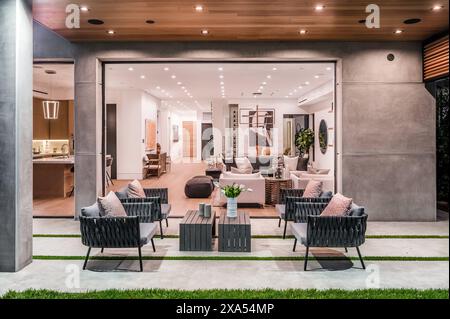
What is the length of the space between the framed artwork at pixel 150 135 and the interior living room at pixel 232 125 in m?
0.04

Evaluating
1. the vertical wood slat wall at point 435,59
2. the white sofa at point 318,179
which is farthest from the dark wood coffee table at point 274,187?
the vertical wood slat wall at point 435,59

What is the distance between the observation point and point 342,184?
6.80 metres

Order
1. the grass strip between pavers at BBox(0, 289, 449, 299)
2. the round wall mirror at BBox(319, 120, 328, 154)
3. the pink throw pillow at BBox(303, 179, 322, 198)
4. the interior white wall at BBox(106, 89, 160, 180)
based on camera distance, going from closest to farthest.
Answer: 1. the grass strip between pavers at BBox(0, 289, 449, 299)
2. the pink throw pillow at BBox(303, 179, 322, 198)
3. the round wall mirror at BBox(319, 120, 328, 154)
4. the interior white wall at BBox(106, 89, 160, 180)

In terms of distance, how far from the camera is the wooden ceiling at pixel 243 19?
489cm

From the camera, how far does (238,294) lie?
3410 millimetres

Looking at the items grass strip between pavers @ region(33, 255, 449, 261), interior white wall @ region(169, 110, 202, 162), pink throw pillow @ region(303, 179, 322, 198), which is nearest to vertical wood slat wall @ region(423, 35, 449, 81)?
pink throw pillow @ region(303, 179, 322, 198)

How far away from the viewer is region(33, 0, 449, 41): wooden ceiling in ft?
16.1

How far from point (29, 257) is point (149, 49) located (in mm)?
3922

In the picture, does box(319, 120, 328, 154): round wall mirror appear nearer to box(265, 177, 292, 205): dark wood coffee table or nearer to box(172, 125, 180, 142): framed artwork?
box(265, 177, 292, 205): dark wood coffee table

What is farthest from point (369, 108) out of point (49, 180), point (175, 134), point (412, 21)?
point (175, 134)

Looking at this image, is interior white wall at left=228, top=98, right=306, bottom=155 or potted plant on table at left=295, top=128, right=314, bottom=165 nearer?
potted plant on table at left=295, top=128, right=314, bottom=165

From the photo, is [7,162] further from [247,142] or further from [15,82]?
[247,142]

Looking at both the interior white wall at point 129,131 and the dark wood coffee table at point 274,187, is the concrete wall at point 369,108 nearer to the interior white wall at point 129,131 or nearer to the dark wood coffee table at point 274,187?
the dark wood coffee table at point 274,187

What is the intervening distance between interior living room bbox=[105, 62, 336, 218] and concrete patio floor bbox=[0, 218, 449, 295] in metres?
2.47
